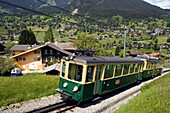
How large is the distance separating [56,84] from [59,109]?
12.9 ft

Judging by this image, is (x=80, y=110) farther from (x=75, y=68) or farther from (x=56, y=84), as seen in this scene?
(x=56, y=84)

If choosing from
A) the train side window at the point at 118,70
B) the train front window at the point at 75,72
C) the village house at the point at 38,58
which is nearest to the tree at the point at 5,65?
the village house at the point at 38,58

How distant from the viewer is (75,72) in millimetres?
8898

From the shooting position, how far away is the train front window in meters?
8.67

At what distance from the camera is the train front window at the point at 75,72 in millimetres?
8672

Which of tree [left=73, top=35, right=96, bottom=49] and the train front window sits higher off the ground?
tree [left=73, top=35, right=96, bottom=49]

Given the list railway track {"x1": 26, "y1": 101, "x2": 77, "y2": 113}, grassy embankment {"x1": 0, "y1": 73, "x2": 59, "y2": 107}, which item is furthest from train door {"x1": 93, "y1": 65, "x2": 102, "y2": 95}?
grassy embankment {"x1": 0, "y1": 73, "x2": 59, "y2": 107}

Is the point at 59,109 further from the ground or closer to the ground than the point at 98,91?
closer to the ground

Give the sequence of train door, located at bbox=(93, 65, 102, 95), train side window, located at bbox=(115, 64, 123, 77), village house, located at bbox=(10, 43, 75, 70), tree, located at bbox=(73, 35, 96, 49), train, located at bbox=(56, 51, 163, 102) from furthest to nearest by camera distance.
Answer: tree, located at bbox=(73, 35, 96, 49) → village house, located at bbox=(10, 43, 75, 70) → train side window, located at bbox=(115, 64, 123, 77) → train door, located at bbox=(93, 65, 102, 95) → train, located at bbox=(56, 51, 163, 102)

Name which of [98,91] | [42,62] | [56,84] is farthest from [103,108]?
[42,62]

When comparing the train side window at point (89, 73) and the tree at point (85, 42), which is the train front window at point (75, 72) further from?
the tree at point (85, 42)

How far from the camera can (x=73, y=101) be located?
9102 millimetres

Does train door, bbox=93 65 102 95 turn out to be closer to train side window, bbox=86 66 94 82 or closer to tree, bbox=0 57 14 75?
train side window, bbox=86 66 94 82

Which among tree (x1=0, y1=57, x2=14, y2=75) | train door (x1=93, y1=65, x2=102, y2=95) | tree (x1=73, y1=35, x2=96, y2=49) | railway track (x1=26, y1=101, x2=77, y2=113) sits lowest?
tree (x1=0, y1=57, x2=14, y2=75)
